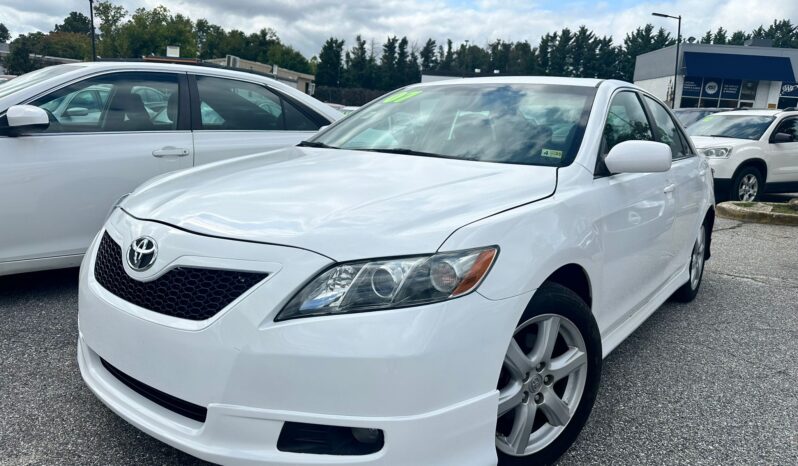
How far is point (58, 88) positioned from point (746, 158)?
9780mm

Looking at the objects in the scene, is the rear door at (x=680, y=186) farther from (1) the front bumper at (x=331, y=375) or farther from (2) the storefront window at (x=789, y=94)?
(2) the storefront window at (x=789, y=94)

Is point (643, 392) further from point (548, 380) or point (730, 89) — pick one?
point (730, 89)

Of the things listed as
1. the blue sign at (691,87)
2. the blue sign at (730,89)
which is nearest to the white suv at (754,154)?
the blue sign at (691,87)

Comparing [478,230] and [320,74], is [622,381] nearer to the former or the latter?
[478,230]

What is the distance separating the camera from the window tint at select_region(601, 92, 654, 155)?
303cm

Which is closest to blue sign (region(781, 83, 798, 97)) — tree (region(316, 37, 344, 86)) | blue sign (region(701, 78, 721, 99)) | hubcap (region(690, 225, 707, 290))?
blue sign (region(701, 78, 721, 99))

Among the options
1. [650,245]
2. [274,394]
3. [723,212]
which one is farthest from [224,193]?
[723,212]

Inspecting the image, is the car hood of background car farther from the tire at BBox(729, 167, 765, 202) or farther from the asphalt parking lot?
the tire at BBox(729, 167, 765, 202)

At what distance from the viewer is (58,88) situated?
4.02 meters

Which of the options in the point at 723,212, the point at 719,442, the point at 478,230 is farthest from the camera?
the point at 723,212

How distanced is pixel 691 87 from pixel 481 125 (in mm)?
43697

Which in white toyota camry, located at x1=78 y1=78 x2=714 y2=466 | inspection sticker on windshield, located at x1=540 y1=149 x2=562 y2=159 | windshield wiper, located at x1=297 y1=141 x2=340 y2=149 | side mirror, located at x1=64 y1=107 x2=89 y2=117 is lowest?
Result: white toyota camry, located at x1=78 y1=78 x2=714 y2=466

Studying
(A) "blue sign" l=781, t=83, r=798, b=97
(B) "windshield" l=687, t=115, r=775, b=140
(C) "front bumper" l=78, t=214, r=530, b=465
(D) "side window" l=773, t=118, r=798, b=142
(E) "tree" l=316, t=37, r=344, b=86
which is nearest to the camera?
(C) "front bumper" l=78, t=214, r=530, b=465

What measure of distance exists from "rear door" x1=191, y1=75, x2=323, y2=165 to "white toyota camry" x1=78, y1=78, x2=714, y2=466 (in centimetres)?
186
